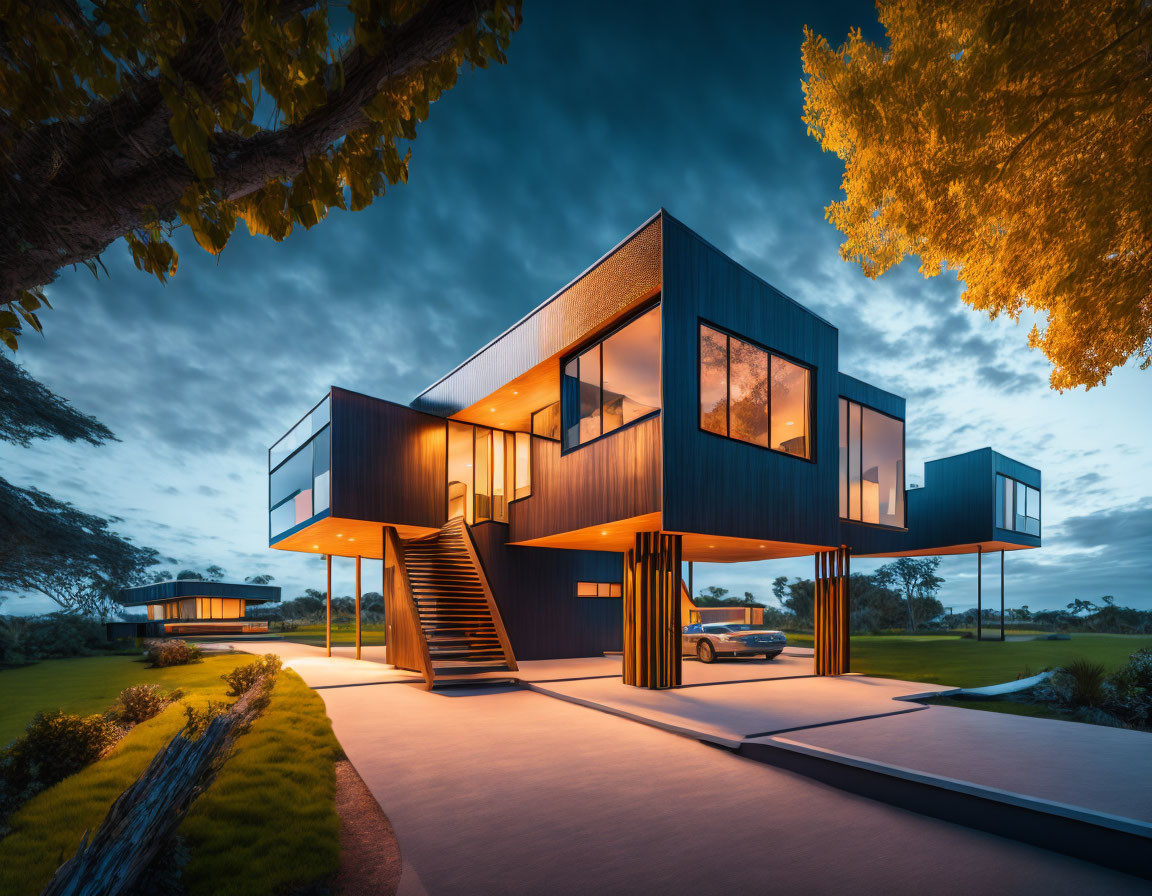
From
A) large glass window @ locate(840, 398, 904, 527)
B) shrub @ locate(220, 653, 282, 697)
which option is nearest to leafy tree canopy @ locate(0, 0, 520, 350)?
shrub @ locate(220, 653, 282, 697)

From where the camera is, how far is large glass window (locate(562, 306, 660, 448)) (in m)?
10.4

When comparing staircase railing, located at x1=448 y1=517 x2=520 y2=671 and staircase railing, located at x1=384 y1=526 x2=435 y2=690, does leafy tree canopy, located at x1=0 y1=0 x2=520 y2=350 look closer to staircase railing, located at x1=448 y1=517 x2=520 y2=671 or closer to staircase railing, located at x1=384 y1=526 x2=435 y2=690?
staircase railing, located at x1=384 y1=526 x2=435 y2=690

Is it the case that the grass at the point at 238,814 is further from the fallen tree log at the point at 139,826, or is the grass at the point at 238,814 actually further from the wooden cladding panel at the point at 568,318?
the wooden cladding panel at the point at 568,318

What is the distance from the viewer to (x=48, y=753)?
5758 millimetres

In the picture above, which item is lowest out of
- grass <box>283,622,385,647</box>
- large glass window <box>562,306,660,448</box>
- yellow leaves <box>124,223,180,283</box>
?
grass <box>283,622,385,647</box>

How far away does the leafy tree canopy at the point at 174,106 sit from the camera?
1.72 meters

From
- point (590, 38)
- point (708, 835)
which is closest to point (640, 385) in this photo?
point (590, 38)

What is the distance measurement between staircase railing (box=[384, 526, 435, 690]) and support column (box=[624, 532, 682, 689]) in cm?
375

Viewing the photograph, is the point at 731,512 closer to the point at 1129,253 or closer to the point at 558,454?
the point at 558,454

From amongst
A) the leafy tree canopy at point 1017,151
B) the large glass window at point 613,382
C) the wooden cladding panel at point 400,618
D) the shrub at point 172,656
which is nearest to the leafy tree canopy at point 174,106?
the leafy tree canopy at point 1017,151

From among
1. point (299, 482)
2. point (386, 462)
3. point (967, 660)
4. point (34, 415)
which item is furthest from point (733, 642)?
point (34, 415)

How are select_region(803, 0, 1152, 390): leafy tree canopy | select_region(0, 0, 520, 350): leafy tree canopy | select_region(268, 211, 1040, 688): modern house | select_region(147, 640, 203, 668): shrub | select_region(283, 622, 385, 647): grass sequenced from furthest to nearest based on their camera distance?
select_region(283, 622, 385, 647): grass, select_region(147, 640, 203, 668): shrub, select_region(268, 211, 1040, 688): modern house, select_region(803, 0, 1152, 390): leafy tree canopy, select_region(0, 0, 520, 350): leafy tree canopy

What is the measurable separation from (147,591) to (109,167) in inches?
1889

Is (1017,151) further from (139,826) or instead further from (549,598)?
(549,598)
